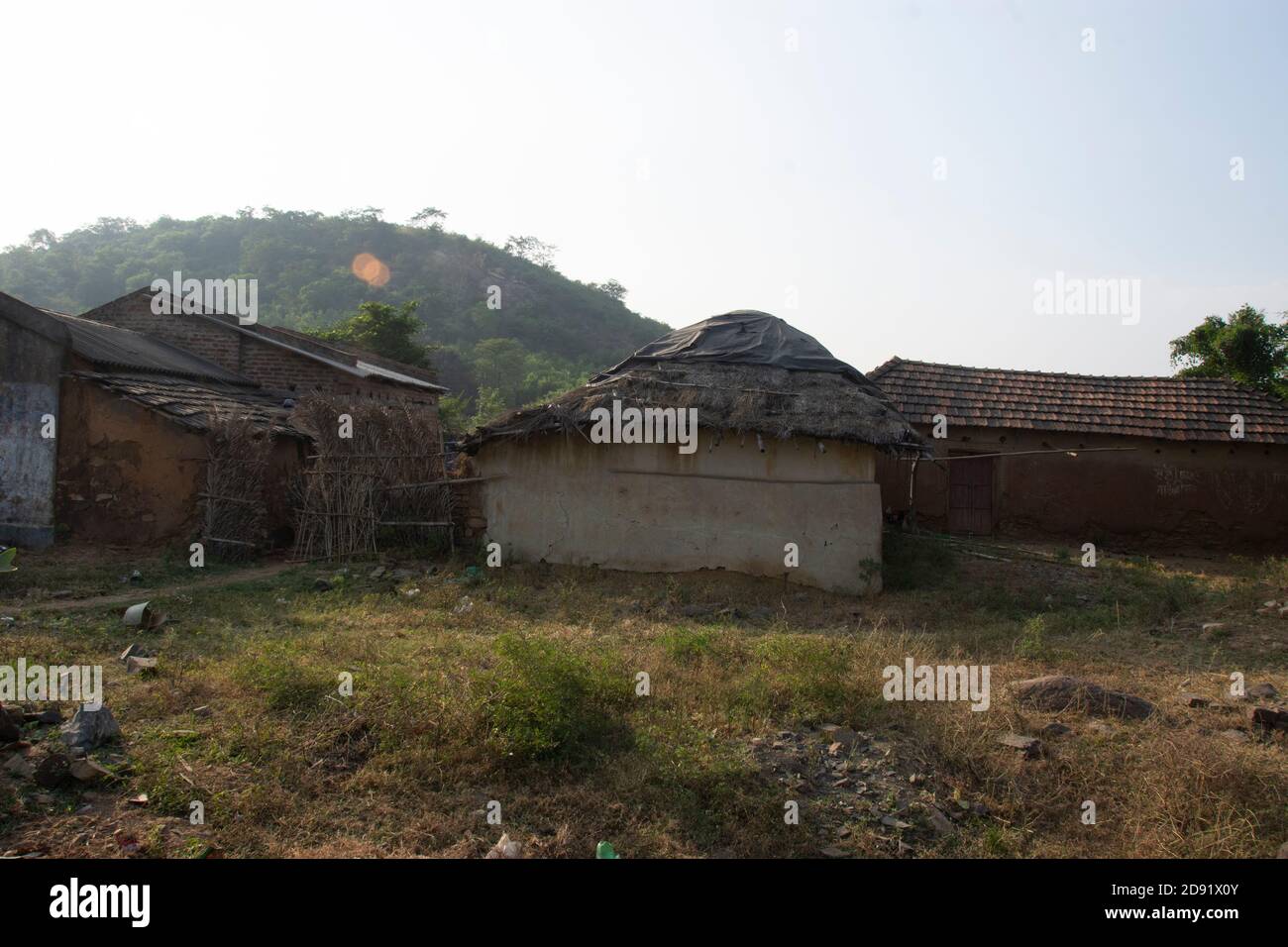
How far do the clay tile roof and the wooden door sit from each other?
884mm

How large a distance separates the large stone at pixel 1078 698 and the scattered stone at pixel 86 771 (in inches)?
225

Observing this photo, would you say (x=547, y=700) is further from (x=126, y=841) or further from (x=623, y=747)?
(x=126, y=841)

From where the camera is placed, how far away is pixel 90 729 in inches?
195

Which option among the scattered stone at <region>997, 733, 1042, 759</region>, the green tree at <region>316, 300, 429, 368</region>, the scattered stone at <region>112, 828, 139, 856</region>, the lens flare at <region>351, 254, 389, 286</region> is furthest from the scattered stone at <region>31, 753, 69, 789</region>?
the lens flare at <region>351, 254, 389, 286</region>

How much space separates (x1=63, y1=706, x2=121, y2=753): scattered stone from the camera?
4879 millimetres

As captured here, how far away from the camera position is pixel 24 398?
12555 millimetres

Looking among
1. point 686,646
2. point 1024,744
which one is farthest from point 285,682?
point 1024,744

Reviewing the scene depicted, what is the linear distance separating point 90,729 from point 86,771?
469mm

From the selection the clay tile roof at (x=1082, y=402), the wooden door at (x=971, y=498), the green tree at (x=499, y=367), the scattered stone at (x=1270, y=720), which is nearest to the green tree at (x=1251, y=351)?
the clay tile roof at (x=1082, y=402)

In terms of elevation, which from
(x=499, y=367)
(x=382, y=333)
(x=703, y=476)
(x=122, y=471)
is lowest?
(x=703, y=476)

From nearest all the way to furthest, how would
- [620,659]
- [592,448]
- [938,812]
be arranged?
[938,812], [620,659], [592,448]
